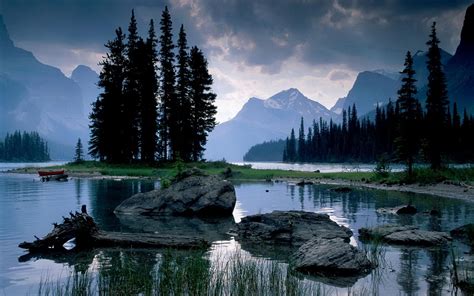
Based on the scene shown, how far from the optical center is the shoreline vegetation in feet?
136

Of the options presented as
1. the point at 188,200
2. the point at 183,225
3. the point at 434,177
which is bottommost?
the point at 183,225

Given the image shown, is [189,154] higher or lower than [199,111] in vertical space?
lower

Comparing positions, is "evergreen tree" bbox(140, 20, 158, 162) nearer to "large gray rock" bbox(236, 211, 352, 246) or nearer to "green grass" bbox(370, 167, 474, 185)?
"green grass" bbox(370, 167, 474, 185)

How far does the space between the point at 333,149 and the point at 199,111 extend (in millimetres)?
115312

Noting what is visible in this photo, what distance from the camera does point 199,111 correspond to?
2982 inches

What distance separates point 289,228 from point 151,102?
55155 millimetres

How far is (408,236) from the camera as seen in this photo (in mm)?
17531

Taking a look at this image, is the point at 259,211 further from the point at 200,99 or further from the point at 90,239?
the point at 200,99

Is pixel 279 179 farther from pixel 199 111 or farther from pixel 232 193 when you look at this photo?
pixel 232 193

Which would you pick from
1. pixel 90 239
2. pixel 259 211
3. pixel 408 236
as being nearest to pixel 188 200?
pixel 259 211

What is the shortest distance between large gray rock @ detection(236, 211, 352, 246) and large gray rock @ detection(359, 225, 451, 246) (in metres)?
1.40

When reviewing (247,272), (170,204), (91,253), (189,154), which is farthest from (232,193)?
(189,154)

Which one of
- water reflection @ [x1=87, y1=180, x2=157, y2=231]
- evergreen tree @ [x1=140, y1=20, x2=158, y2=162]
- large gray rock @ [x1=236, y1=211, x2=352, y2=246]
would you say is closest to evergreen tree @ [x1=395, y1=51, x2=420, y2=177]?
water reflection @ [x1=87, y1=180, x2=157, y2=231]

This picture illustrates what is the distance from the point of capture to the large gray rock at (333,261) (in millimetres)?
13070
